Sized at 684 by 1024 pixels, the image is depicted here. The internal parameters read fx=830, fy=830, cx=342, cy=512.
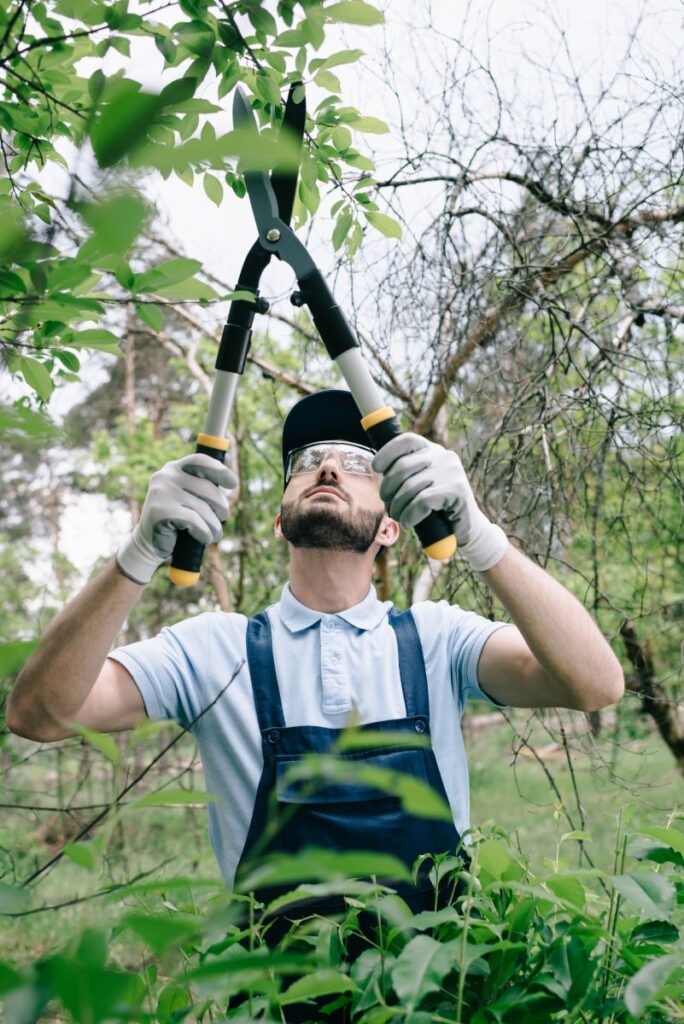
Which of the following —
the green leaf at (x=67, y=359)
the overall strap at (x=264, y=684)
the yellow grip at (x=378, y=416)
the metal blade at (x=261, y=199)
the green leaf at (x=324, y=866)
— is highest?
the metal blade at (x=261, y=199)

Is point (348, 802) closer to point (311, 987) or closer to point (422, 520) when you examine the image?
point (422, 520)

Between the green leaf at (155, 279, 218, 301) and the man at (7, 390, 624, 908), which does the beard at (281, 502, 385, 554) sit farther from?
the green leaf at (155, 279, 218, 301)

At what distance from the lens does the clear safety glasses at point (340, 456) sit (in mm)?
2434

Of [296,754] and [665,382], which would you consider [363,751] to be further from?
[665,382]

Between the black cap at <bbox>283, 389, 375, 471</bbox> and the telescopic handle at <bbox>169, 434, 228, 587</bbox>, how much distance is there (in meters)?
0.74

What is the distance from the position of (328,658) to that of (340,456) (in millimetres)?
610

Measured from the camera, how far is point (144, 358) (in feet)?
52.6

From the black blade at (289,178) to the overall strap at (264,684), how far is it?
1013 millimetres

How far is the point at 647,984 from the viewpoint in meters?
0.76

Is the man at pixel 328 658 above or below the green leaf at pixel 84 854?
above

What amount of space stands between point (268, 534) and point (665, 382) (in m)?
4.87

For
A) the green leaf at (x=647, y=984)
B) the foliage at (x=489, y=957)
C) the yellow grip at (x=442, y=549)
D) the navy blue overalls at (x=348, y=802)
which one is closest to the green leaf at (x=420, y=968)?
the foliage at (x=489, y=957)

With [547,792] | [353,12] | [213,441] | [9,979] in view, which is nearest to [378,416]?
[213,441]

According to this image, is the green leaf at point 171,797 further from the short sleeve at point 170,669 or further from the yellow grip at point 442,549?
the short sleeve at point 170,669
